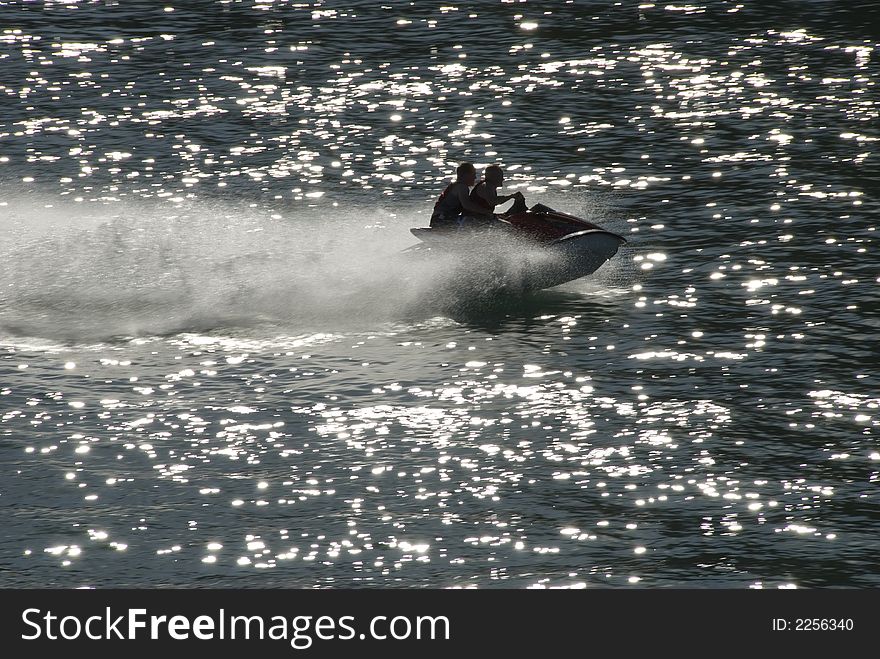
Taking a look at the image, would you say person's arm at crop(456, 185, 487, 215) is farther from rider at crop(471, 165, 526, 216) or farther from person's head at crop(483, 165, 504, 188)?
person's head at crop(483, 165, 504, 188)

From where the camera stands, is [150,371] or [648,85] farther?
[648,85]

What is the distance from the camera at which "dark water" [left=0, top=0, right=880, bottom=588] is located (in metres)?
18.2

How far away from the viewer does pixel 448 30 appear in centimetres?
4862

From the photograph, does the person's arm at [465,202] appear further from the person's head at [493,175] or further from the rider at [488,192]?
the person's head at [493,175]

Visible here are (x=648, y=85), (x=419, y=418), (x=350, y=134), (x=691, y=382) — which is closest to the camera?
A: (x=419, y=418)

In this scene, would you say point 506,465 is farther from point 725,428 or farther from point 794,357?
point 794,357

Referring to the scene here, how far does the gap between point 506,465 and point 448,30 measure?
102 ft

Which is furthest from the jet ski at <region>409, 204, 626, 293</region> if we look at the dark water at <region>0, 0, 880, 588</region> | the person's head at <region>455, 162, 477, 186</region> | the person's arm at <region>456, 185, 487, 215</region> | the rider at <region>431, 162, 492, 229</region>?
the person's head at <region>455, 162, 477, 186</region>

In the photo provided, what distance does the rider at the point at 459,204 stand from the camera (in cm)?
2769
